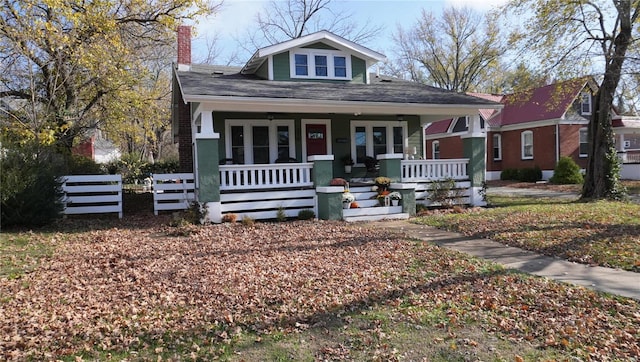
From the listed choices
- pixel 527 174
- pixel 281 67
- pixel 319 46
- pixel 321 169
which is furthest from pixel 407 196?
pixel 527 174

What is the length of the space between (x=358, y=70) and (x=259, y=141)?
437 cm

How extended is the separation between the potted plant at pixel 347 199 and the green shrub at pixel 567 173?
15.4 meters

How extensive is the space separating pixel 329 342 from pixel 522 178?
2395cm

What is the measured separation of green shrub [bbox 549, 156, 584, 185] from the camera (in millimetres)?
21953

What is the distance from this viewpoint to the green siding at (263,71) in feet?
47.5

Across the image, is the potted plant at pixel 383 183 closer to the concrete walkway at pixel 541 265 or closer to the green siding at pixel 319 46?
the concrete walkway at pixel 541 265

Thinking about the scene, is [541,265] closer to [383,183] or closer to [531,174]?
[383,183]

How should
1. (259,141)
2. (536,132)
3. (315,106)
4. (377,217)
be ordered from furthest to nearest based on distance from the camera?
(536,132) → (259,141) → (315,106) → (377,217)

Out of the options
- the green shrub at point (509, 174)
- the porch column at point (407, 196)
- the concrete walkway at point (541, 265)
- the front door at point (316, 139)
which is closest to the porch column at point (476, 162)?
the porch column at point (407, 196)

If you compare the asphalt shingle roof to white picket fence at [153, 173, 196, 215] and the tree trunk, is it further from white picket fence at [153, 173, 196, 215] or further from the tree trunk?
the tree trunk

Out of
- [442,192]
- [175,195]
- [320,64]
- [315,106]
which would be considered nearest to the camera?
[315,106]

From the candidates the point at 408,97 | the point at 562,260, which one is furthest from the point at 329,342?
the point at 408,97

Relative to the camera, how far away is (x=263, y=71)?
14906mm

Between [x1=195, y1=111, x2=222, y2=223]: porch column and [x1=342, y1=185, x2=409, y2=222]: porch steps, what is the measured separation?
3.28 metres
